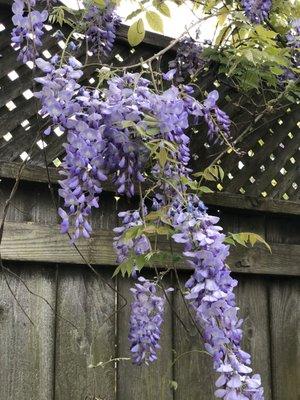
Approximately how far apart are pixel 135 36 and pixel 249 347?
1.13 m

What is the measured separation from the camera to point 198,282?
4.05ft

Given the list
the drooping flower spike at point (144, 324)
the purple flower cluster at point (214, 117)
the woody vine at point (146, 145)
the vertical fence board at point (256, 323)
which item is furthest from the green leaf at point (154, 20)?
the vertical fence board at point (256, 323)

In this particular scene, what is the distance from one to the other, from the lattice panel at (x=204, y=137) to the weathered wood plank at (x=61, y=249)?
209 mm

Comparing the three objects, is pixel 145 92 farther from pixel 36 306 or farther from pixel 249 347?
pixel 249 347

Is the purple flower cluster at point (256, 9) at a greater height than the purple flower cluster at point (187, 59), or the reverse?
the purple flower cluster at point (256, 9)

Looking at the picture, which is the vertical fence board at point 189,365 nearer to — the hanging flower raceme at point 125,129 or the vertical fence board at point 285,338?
the vertical fence board at point 285,338

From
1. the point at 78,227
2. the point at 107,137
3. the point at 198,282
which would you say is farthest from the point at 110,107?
the point at 198,282

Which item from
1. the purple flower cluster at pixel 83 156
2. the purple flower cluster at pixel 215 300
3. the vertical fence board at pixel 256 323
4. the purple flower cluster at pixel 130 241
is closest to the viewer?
the purple flower cluster at pixel 215 300

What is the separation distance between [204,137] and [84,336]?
0.80 metres

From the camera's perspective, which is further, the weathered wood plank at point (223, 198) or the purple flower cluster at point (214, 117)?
the weathered wood plank at point (223, 198)

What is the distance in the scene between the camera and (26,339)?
72.9 inches

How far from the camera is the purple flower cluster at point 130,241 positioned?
5.17ft

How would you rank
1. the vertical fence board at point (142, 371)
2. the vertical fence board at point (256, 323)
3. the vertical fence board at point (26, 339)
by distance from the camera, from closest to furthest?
1. the vertical fence board at point (26, 339)
2. the vertical fence board at point (142, 371)
3. the vertical fence board at point (256, 323)

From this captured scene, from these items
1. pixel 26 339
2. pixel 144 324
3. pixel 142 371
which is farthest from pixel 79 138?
pixel 142 371
